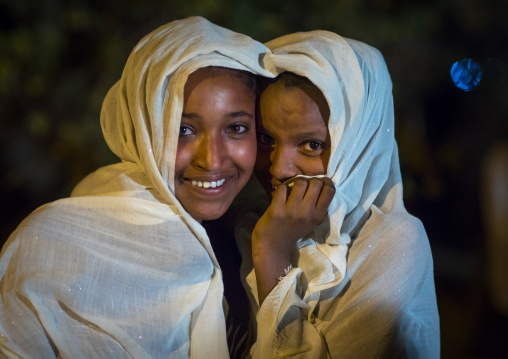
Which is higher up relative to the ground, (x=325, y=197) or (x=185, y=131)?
(x=185, y=131)

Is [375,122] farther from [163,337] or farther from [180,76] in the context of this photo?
[163,337]

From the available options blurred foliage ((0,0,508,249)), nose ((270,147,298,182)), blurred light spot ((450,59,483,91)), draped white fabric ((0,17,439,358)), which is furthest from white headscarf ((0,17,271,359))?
blurred foliage ((0,0,508,249))

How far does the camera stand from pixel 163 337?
4.15ft

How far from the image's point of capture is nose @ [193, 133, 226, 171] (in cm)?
124

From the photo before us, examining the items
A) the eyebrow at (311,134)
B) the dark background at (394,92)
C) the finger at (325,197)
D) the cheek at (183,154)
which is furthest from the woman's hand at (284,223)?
the dark background at (394,92)

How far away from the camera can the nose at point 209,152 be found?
1241 millimetres

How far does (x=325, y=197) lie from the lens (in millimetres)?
1283

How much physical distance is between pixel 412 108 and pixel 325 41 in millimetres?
991

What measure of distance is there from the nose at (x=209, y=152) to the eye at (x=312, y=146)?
22 centimetres

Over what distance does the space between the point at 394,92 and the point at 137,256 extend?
1381 millimetres

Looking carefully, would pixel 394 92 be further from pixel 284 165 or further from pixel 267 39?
pixel 284 165

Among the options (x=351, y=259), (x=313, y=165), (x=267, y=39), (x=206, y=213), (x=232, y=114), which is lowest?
(x=351, y=259)

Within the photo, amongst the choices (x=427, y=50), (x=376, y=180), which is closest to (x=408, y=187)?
(x=427, y=50)

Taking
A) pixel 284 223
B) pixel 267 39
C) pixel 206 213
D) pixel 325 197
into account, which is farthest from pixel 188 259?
→ pixel 267 39
